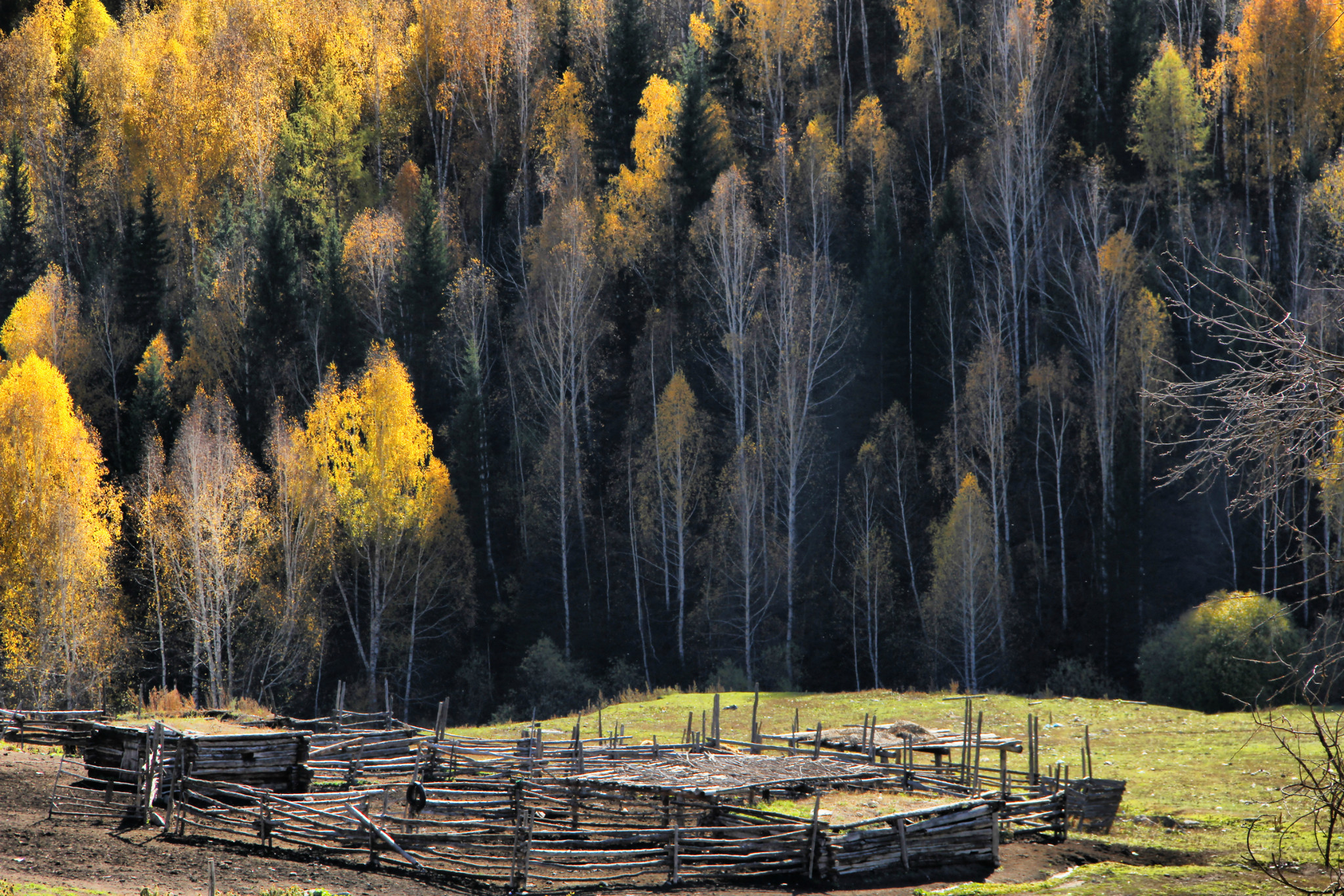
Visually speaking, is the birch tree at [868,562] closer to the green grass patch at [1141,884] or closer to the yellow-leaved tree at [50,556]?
the yellow-leaved tree at [50,556]

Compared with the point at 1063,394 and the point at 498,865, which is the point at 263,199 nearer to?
the point at 1063,394

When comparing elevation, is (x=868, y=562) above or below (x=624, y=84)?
below

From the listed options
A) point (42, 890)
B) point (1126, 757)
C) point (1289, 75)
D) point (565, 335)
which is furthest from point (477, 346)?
point (42, 890)

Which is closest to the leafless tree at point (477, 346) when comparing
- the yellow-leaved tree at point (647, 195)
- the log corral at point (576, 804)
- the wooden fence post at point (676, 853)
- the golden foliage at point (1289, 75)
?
the yellow-leaved tree at point (647, 195)

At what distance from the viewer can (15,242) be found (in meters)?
58.8

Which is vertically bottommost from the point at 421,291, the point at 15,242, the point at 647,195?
the point at 421,291

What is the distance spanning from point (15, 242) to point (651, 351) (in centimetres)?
3326

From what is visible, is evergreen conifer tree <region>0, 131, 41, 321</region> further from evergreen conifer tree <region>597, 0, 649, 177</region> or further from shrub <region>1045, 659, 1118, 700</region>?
shrub <region>1045, 659, 1118, 700</region>

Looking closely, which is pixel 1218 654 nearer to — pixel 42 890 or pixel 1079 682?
pixel 1079 682

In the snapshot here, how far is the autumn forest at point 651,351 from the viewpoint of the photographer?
1757 inches

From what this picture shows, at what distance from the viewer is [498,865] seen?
17.8m

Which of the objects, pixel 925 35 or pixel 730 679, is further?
pixel 925 35

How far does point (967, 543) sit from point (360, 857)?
30.7 m

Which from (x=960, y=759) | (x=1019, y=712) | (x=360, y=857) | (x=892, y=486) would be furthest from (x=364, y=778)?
(x=892, y=486)
